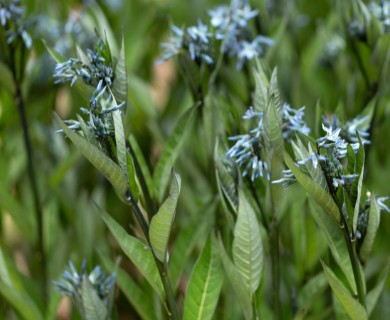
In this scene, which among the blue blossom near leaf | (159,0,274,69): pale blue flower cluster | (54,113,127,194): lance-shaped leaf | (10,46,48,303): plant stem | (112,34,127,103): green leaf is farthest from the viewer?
(10,46,48,303): plant stem

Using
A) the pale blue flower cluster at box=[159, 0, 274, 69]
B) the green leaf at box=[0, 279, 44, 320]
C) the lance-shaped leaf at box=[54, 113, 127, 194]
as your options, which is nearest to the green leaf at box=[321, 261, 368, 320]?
the lance-shaped leaf at box=[54, 113, 127, 194]

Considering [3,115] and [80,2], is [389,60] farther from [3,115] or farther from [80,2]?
[80,2]

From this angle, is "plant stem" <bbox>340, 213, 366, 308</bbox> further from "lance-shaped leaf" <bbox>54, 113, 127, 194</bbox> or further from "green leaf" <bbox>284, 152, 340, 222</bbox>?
"lance-shaped leaf" <bbox>54, 113, 127, 194</bbox>

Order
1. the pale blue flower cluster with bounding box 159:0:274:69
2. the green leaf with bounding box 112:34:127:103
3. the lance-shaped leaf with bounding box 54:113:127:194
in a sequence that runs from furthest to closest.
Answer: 1. the pale blue flower cluster with bounding box 159:0:274:69
2. the green leaf with bounding box 112:34:127:103
3. the lance-shaped leaf with bounding box 54:113:127:194

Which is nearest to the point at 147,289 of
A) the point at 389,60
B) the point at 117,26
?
the point at 389,60

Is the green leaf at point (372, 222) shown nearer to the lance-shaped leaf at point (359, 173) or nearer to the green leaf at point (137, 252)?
the lance-shaped leaf at point (359, 173)

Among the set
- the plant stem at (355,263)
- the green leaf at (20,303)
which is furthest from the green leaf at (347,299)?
the green leaf at (20,303)
